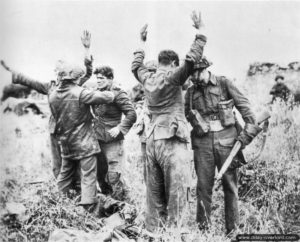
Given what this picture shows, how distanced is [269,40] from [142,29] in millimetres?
1758

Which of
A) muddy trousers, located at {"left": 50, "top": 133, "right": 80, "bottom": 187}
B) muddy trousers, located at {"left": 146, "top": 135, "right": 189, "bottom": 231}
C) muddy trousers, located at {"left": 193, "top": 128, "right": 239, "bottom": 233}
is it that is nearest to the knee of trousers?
muddy trousers, located at {"left": 50, "top": 133, "right": 80, "bottom": 187}

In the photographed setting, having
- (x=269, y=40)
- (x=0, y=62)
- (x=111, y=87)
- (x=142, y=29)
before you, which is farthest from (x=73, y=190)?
(x=269, y=40)

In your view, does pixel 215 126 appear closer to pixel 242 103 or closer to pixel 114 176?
pixel 242 103

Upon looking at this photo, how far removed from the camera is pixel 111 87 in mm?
5727

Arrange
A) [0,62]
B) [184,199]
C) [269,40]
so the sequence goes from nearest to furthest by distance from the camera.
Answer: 1. [184,199]
2. [0,62]
3. [269,40]

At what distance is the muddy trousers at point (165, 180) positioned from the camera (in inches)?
189

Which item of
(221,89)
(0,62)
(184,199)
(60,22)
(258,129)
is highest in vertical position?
(60,22)

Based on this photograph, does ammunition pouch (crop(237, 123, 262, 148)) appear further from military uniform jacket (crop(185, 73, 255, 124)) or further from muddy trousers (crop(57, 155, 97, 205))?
muddy trousers (crop(57, 155, 97, 205))

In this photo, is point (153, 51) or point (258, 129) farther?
point (153, 51)

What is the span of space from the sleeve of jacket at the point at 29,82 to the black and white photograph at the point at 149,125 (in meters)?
0.01

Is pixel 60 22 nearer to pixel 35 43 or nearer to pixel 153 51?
pixel 35 43

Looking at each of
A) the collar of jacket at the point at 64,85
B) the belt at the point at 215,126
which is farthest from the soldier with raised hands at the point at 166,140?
the collar of jacket at the point at 64,85

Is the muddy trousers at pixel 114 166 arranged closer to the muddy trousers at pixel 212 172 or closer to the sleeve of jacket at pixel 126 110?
the sleeve of jacket at pixel 126 110

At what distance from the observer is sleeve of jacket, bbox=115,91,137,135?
18.4 ft
